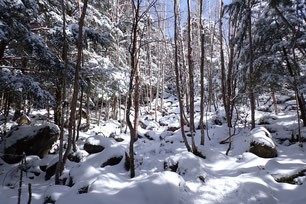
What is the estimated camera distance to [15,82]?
491cm

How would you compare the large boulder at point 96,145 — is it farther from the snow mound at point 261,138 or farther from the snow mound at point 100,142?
the snow mound at point 261,138

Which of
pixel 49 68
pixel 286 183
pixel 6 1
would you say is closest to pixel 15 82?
pixel 49 68

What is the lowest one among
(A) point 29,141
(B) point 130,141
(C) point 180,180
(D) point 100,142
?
(C) point 180,180

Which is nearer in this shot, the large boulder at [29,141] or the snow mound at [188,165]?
the snow mound at [188,165]

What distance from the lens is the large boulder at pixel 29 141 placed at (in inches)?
259

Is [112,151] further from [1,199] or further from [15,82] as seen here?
[15,82]

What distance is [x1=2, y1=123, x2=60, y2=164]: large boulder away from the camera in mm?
6574

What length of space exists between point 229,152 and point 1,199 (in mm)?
7971

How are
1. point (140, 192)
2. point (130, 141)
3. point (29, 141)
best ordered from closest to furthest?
point (140, 192)
point (130, 141)
point (29, 141)

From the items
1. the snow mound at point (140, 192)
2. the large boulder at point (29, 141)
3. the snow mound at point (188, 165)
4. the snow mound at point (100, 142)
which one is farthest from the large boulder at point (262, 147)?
the large boulder at point (29, 141)

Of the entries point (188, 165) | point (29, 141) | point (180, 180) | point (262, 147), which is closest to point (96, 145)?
point (29, 141)

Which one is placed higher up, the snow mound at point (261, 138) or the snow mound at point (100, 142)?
the snow mound at point (261, 138)

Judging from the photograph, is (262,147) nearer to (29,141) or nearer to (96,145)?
(96,145)

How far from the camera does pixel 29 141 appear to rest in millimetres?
6875
